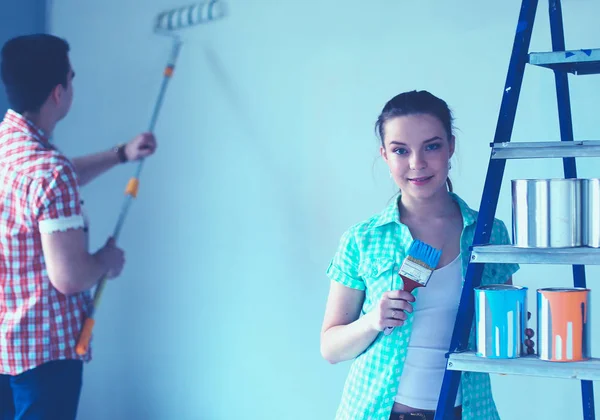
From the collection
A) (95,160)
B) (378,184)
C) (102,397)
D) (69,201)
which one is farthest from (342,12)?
(102,397)

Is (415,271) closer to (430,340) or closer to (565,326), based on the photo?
(430,340)

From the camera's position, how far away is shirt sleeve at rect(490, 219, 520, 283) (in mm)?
1492

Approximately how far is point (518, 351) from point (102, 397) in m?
2.05

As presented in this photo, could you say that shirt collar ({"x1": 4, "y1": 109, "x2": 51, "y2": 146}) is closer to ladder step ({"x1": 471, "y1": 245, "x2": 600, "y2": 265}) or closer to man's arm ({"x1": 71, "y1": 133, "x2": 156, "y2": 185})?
man's arm ({"x1": 71, "y1": 133, "x2": 156, "y2": 185})

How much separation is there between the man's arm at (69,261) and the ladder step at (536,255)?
0.93m

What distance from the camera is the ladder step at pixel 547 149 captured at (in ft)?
4.29

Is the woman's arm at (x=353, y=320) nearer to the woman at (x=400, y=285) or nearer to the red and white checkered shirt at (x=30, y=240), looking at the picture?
the woman at (x=400, y=285)

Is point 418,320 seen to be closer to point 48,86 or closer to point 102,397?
point 48,86

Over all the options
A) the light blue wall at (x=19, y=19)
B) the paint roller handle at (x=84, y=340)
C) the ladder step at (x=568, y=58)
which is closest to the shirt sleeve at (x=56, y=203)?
the paint roller handle at (x=84, y=340)

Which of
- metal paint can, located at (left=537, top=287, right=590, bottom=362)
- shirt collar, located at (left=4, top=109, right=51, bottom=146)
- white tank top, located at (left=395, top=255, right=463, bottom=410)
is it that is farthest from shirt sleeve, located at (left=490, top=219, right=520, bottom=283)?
shirt collar, located at (left=4, top=109, right=51, bottom=146)

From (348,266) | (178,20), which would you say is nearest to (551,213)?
(348,266)

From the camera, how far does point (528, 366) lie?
1289mm

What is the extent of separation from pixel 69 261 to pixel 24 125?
0.35 m

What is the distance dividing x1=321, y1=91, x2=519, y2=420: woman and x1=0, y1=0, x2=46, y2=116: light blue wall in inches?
73.0
